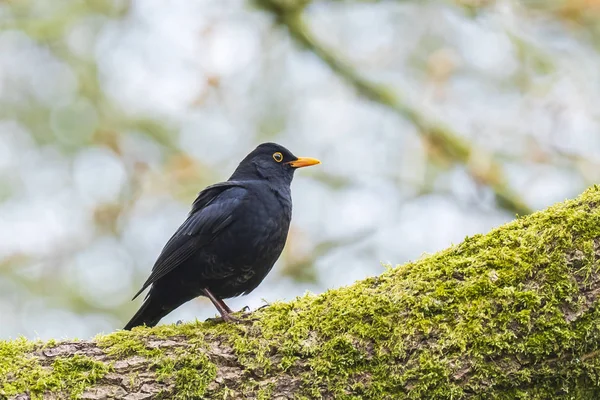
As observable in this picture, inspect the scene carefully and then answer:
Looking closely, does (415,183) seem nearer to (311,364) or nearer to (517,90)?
(517,90)

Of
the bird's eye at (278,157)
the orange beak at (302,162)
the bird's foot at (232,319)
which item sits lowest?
the bird's foot at (232,319)

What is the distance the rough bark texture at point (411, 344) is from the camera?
2619 mm

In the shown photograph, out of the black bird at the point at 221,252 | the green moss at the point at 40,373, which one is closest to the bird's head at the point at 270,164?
the black bird at the point at 221,252

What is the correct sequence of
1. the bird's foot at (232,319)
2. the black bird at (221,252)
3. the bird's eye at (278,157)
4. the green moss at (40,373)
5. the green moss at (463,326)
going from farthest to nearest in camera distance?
the bird's eye at (278,157), the black bird at (221,252), the bird's foot at (232,319), the green moss at (40,373), the green moss at (463,326)

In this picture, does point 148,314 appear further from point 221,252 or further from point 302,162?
point 302,162

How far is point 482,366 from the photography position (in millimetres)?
2625

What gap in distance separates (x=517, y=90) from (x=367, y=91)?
1.93 metres

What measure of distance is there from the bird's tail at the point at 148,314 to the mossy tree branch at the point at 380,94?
164 inches

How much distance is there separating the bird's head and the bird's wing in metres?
0.51

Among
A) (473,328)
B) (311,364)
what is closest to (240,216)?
(311,364)

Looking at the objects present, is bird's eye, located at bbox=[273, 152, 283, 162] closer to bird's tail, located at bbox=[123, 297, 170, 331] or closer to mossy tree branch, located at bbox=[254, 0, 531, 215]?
bird's tail, located at bbox=[123, 297, 170, 331]

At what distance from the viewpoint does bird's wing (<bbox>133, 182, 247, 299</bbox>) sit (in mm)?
4168

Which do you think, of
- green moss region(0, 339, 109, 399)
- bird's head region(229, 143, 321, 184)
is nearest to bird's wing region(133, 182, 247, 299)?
bird's head region(229, 143, 321, 184)

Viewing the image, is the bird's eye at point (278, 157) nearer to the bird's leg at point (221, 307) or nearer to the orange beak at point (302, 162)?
the orange beak at point (302, 162)
